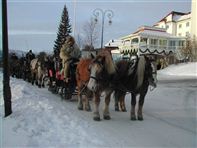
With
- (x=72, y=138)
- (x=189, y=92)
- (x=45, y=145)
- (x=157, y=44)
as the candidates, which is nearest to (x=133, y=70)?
(x=72, y=138)

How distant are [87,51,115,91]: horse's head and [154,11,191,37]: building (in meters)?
96.1

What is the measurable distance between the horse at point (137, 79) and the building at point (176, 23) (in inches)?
3751

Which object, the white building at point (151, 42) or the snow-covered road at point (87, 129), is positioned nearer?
the snow-covered road at point (87, 129)

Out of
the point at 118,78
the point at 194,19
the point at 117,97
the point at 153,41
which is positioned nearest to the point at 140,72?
the point at 118,78

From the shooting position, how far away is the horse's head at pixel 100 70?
10273mm

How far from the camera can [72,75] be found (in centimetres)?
1479

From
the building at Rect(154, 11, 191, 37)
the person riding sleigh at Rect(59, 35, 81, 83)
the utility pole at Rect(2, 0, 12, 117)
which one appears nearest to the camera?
the utility pole at Rect(2, 0, 12, 117)

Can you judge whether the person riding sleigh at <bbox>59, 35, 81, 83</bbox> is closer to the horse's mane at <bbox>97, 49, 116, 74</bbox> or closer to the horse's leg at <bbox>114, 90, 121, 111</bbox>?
the horse's leg at <bbox>114, 90, 121, 111</bbox>

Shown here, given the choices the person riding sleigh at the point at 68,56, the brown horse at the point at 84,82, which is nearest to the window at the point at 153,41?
the person riding sleigh at the point at 68,56

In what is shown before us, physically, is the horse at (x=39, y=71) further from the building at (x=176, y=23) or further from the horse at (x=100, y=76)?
the building at (x=176, y=23)

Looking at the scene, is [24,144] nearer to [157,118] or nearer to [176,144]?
[176,144]

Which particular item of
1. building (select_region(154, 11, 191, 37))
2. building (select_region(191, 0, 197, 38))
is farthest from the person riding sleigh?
building (select_region(154, 11, 191, 37))

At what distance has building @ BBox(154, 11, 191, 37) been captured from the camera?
344ft

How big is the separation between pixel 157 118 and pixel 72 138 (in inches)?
176
